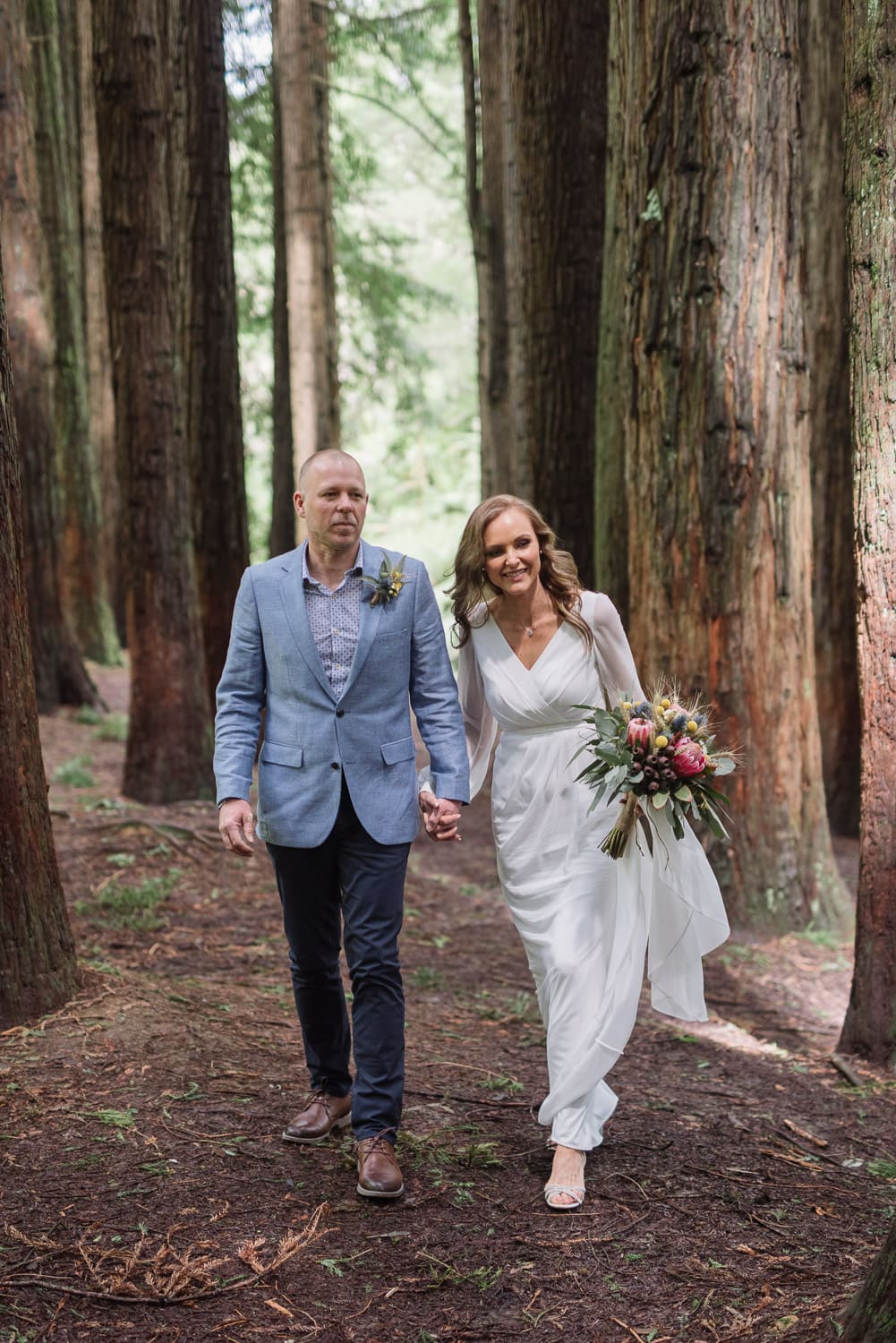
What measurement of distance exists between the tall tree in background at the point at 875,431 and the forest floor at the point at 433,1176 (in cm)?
81

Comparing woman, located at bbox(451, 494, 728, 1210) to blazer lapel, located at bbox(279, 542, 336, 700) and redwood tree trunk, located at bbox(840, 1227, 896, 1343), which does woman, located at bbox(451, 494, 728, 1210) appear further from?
redwood tree trunk, located at bbox(840, 1227, 896, 1343)

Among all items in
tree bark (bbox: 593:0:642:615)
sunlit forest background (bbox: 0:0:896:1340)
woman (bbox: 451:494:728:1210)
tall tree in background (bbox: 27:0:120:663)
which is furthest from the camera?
tall tree in background (bbox: 27:0:120:663)

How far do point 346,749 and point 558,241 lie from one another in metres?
6.82

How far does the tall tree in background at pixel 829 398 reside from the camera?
9.89 metres

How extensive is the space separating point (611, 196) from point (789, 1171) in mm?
6058

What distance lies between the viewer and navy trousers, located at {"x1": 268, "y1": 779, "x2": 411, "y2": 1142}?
4387mm

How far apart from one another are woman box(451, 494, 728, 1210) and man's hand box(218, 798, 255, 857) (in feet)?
2.96

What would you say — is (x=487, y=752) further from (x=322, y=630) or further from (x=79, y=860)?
(x=79, y=860)

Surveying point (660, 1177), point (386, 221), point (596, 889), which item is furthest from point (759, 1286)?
point (386, 221)

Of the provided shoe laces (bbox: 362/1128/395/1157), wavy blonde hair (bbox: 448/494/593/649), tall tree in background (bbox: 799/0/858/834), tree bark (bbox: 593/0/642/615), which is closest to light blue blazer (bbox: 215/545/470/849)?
wavy blonde hair (bbox: 448/494/593/649)

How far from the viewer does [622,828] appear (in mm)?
4480

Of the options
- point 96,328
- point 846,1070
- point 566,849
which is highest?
point 96,328

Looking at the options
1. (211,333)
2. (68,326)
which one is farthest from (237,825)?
(68,326)

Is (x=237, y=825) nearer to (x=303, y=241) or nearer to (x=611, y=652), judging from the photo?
(x=611, y=652)
